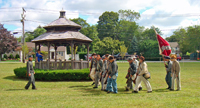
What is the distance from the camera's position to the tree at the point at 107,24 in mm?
71812

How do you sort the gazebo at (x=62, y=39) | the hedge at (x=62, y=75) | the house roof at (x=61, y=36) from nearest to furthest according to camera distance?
1. the hedge at (x=62, y=75)
2. the house roof at (x=61, y=36)
3. the gazebo at (x=62, y=39)

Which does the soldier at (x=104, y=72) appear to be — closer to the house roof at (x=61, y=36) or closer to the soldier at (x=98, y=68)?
the soldier at (x=98, y=68)

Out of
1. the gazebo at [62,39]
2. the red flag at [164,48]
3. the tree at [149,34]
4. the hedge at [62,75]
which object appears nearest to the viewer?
the red flag at [164,48]

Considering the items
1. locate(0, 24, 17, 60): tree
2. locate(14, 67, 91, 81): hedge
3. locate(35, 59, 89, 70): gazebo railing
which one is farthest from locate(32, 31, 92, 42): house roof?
locate(0, 24, 17, 60): tree

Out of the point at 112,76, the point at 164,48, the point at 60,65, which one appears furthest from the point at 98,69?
the point at 60,65

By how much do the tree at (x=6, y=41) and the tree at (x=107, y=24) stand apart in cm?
3203

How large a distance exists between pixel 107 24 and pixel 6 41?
114ft

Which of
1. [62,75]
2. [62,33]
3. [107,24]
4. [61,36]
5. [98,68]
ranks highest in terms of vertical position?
[107,24]

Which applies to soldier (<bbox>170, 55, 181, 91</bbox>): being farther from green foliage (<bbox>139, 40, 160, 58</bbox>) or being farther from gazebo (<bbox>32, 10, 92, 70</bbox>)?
green foliage (<bbox>139, 40, 160, 58</bbox>)

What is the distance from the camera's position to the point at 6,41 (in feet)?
161

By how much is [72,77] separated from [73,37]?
12.0 ft

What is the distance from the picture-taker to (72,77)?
15.3 metres

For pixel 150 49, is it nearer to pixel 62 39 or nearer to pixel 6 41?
pixel 6 41

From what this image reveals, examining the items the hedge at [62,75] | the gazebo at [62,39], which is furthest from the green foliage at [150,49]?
the hedge at [62,75]
